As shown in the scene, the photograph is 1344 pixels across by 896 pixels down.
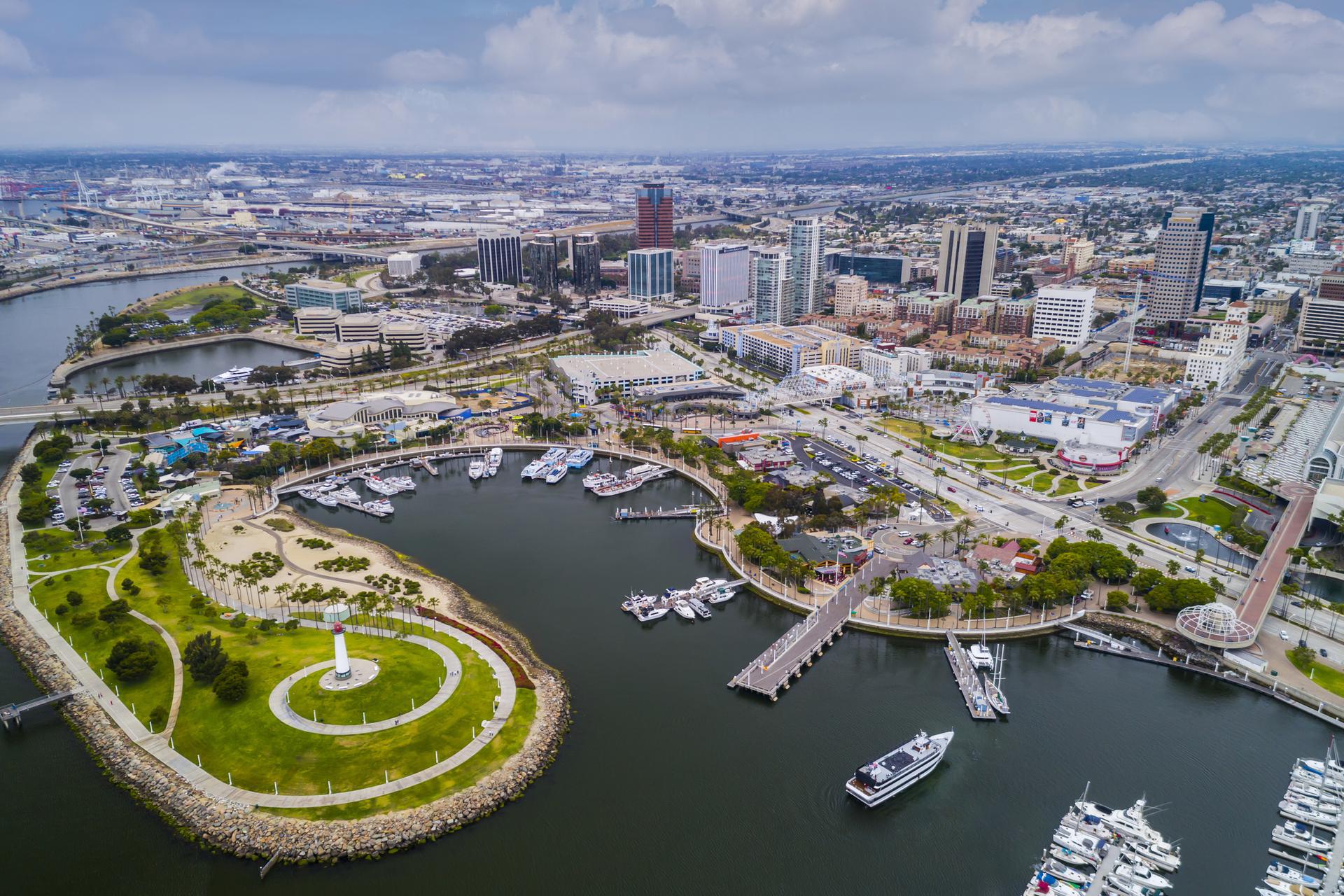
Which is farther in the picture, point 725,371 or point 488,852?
point 725,371

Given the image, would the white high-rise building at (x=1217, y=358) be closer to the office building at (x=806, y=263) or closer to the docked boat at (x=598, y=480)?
the office building at (x=806, y=263)

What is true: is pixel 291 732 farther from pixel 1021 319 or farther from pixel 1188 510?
pixel 1021 319

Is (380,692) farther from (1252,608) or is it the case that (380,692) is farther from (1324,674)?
(1252,608)

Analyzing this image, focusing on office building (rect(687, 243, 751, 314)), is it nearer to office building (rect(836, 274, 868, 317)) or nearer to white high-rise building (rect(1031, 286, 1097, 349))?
office building (rect(836, 274, 868, 317))

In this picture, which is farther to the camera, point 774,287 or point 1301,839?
point 774,287

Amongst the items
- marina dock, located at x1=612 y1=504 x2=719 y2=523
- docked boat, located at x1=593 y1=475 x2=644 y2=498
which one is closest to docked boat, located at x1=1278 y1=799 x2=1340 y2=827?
marina dock, located at x1=612 y1=504 x2=719 y2=523

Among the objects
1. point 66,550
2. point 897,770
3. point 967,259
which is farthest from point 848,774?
point 967,259

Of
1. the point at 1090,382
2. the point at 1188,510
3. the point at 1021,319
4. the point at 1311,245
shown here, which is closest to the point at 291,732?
the point at 1188,510
